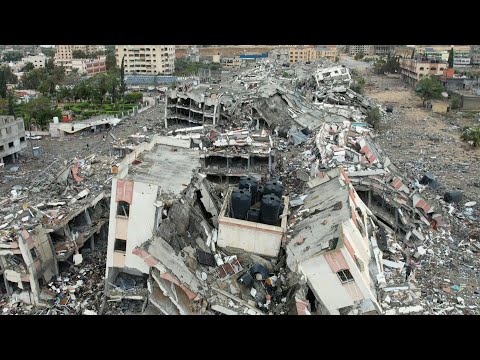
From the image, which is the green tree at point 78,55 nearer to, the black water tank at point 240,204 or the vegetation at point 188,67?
the vegetation at point 188,67

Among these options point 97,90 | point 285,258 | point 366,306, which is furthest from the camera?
point 97,90

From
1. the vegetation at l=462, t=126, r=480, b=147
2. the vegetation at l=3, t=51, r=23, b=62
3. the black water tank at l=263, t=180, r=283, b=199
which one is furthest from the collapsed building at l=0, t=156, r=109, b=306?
the vegetation at l=3, t=51, r=23, b=62

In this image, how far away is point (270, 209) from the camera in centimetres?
1004

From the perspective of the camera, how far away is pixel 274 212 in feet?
33.1

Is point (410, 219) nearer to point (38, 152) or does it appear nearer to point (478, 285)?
point (478, 285)

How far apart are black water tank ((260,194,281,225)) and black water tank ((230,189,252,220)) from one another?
0.36 m

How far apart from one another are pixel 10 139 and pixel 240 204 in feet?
52.9

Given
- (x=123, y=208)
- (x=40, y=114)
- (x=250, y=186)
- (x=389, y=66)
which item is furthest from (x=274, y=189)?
(x=389, y=66)

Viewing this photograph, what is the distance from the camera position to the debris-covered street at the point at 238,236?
8719 millimetres

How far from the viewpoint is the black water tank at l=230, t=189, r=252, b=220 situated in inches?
394

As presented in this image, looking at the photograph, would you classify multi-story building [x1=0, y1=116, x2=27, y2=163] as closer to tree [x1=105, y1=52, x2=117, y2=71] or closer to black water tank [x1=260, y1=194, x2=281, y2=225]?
black water tank [x1=260, y1=194, x2=281, y2=225]

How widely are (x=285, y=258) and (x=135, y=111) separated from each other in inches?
951

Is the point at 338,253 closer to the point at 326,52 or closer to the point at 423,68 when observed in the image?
the point at 423,68

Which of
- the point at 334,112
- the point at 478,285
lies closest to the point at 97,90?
the point at 334,112
